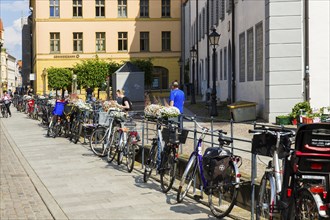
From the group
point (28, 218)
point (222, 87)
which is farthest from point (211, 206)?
point (222, 87)

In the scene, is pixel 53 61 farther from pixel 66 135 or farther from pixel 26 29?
pixel 66 135

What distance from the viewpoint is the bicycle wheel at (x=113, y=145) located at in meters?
13.3

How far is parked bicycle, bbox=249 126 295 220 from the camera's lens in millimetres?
5781

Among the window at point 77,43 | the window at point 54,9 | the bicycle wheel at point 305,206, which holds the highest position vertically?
the window at point 54,9

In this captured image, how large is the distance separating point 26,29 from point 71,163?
268ft

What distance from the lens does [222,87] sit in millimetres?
33438

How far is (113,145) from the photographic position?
13.5 meters

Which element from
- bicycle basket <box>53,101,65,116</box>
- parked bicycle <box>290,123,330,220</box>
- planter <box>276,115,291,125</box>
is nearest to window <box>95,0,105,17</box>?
bicycle basket <box>53,101,65,116</box>

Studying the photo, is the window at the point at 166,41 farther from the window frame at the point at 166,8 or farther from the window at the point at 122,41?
the window at the point at 122,41

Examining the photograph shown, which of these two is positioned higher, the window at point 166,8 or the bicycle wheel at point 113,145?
the window at point 166,8

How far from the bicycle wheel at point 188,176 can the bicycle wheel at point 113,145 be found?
15.1 feet

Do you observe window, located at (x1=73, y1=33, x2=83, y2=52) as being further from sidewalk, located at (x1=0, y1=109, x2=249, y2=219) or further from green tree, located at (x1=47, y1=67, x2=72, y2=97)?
sidewalk, located at (x1=0, y1=109, x2=249, y2=219)

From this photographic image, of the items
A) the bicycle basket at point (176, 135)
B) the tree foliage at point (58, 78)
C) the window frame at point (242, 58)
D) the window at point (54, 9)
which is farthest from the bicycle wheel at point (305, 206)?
the window at point (54, 9)

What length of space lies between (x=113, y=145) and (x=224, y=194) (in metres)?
6.26
